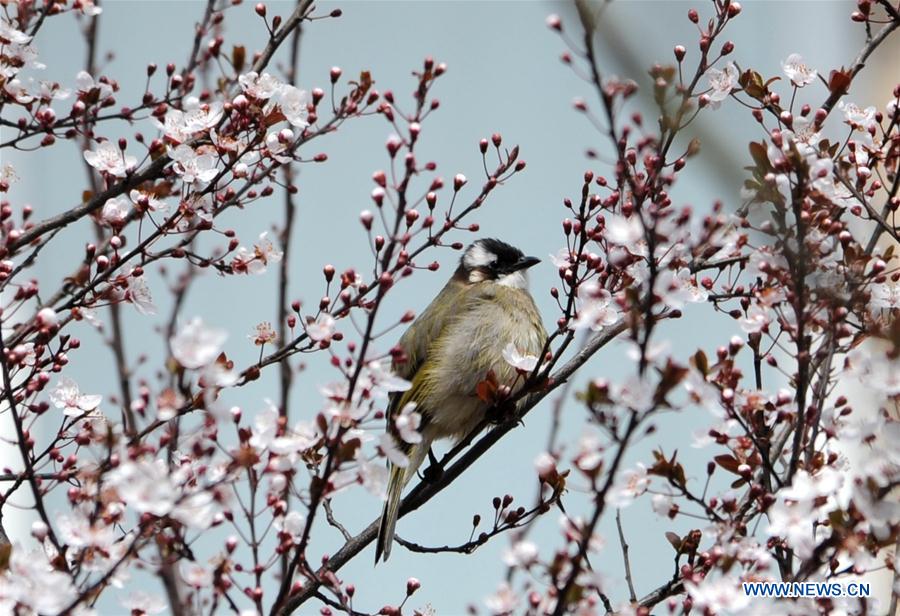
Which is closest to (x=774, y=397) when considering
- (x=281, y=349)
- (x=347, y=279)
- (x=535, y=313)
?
(x=347, y=279)

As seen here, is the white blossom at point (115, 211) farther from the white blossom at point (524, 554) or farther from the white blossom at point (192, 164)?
the white blossom at point (524, 554)

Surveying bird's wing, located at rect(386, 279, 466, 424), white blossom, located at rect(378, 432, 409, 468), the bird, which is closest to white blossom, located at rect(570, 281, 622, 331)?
white blossom, located at rect(378, 432, 409, 468)

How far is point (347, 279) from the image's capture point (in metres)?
3.46

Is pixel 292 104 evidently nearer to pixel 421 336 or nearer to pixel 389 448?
pixel 389 448

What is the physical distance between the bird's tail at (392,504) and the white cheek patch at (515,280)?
4.66ft

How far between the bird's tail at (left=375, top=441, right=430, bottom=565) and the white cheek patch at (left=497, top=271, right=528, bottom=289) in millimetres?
1422

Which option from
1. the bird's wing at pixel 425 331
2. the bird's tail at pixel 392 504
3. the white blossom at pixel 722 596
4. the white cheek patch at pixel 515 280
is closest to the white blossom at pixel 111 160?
the bird's tail at pixel 392 504

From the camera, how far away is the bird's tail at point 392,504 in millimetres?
4297

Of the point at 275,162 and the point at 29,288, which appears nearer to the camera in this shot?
the point at 29,288

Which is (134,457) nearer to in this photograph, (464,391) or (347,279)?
(347,279)

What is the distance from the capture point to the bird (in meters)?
5.41

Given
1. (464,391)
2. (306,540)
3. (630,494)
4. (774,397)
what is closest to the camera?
(306,540)

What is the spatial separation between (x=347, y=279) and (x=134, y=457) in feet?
3.25

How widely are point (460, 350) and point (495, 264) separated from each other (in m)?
1.05
